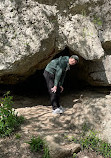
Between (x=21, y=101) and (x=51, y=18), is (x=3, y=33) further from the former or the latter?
(x=21, y=101)

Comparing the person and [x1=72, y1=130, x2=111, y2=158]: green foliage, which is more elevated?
the person

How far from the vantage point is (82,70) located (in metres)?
5.52

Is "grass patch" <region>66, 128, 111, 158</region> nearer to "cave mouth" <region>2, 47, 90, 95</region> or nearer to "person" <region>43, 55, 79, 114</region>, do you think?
"person" <region>43, 55, 79, 114</region>

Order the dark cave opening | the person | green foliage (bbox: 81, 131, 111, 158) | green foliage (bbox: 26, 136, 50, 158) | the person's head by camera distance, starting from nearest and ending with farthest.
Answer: green foliage (bbox: 26, 136, 50, 158)
green foliage (bbox: 81, 131, 111, 158)
the person's head
the person
the dark cave opening

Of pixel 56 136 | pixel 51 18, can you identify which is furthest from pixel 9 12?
pixel 56 136

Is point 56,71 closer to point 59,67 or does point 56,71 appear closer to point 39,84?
point 59,67

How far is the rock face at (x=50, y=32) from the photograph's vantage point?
3.62 meters

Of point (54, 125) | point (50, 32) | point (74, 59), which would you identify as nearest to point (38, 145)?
point (54, 125)

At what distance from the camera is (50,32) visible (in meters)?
3.93

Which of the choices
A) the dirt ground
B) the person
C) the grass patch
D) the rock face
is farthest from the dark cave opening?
the grass patch

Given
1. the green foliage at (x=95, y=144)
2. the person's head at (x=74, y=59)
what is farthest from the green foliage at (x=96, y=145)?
the person's head at (x=74, y=59)

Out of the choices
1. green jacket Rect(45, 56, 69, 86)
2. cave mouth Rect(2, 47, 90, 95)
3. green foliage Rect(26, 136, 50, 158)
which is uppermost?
green jacket Rect(45, 56, 69, 86)

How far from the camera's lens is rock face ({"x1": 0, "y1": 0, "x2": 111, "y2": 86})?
3.62 metres

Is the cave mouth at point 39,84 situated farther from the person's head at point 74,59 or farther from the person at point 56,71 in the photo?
the person's head at point 74,59
